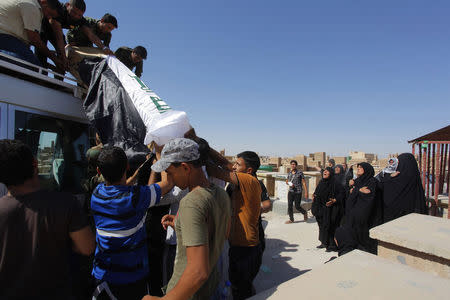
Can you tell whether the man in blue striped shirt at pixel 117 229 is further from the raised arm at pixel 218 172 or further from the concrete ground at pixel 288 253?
the concrete ground at pixel 288 253

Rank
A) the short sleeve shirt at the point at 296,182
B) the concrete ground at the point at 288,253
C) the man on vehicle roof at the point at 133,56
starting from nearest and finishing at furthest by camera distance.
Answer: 1. the man on vehicle roof at the point at 133,56
2. the concrete ground at the point at 288,253
3. the short sleeve shirt at the point at 296,182

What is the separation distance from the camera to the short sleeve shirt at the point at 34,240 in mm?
1139

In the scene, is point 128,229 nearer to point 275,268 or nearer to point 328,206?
point 275,268

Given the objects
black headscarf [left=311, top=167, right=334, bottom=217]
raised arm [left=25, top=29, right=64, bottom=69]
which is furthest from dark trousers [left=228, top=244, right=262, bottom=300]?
black headscarf [left=311, top=167, right=334, bottom=217]

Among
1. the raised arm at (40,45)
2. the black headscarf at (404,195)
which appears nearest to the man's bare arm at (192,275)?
the raised arm at (40,45)

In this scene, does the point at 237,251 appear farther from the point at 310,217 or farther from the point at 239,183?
the point at 310,217

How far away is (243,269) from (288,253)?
2.71 m

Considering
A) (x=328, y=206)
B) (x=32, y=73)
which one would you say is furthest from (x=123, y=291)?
(x=328, y=206)

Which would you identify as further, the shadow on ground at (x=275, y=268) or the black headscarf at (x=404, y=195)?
the black headscarf at (x=404, y=195)

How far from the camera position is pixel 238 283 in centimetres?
223

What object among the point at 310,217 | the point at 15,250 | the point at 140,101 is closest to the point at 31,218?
the point at 15,250

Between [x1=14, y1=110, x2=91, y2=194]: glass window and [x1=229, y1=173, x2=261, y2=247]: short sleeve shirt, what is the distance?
158cm

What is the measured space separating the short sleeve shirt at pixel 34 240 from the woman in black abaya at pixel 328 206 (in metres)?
4.83

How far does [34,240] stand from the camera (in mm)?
1175
